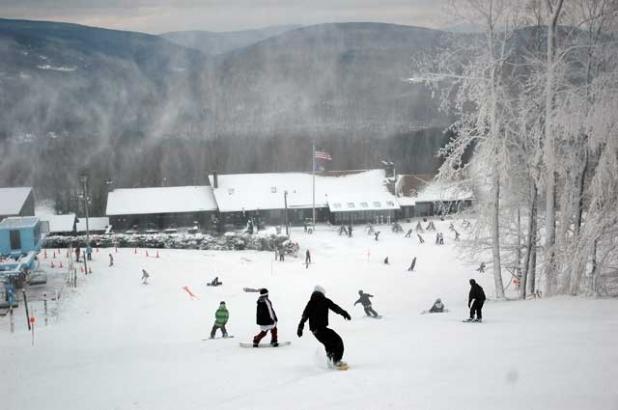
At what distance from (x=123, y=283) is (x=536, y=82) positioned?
57.0 ft

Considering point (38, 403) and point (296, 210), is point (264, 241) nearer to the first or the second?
point (296, 210)

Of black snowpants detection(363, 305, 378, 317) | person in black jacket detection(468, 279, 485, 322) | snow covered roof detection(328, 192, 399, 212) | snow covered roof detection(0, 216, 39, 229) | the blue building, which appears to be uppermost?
snow covered roof detection(328, 192, 399, 212)

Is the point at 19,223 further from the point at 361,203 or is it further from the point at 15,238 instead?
the point at 361,203

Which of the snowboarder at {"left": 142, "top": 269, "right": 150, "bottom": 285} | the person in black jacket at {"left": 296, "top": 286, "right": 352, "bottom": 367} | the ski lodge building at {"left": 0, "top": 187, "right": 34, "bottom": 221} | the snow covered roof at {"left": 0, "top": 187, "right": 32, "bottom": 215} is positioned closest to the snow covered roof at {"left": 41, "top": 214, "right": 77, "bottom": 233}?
the ski lodge building at {"left": 0, "top": 187, "right": 34, "bottom": 221}

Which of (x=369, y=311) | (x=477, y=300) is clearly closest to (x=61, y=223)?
(x=369, y=311)

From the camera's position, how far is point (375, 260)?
31.2 m

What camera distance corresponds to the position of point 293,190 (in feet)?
165

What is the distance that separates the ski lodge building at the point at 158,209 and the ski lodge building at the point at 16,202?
581cm

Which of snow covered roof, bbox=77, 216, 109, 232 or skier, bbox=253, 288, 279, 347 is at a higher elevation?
snow covered roof, bbox=77, 216, 109, 232

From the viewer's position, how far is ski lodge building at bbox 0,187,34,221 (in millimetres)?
43500

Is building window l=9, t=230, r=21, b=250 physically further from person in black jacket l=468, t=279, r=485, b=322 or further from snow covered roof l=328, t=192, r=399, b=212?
snow covered roof l=328, t=192, r=399, b=212

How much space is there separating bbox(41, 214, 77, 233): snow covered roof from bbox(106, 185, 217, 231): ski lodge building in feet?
9.04

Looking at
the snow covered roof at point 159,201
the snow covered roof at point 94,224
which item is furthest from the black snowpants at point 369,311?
the snow covered roof at point 94,224

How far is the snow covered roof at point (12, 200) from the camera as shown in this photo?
43.6 meters
